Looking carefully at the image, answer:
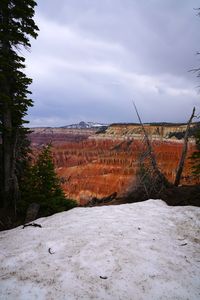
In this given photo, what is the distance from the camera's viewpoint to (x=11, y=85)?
41.0ft

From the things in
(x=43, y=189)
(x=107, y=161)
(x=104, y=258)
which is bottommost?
(x=107, y=161)

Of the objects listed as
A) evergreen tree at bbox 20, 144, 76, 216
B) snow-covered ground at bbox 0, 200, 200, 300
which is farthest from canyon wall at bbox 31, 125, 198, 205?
Result: snow-covered ground at bbox 0, 200, 200, 300

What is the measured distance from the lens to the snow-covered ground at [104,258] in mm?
5023

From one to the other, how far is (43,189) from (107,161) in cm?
6757

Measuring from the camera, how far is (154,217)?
9.20 m

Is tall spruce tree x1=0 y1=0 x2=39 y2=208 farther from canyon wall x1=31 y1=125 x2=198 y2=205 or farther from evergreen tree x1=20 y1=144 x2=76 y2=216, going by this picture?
canyon wall x1=31 y1=125 x2=198 y2=205

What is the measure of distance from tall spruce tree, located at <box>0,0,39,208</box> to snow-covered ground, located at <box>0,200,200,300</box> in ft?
14.6

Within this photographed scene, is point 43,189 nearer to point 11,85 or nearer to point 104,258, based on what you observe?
point 11,85

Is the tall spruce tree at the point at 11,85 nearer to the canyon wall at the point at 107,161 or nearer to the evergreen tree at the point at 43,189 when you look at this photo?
the evergreen tree at the point at 43,189

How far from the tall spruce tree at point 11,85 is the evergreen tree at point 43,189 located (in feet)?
2.53

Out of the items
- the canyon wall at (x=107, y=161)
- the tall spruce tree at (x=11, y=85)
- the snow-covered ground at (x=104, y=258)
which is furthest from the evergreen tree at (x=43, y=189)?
the canyon wall at (x=107, y=161)

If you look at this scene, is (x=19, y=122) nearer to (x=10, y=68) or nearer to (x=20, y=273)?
(x=10, y=68)

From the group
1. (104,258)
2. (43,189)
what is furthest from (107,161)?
(104,258)

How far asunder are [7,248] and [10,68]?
7.89 m
